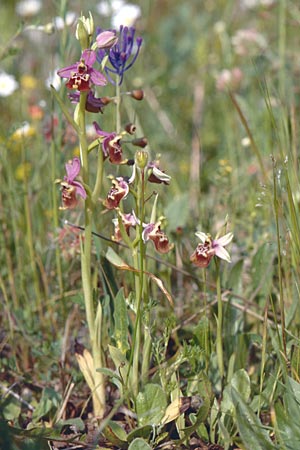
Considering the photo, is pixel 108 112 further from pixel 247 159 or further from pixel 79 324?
pixel 79 324

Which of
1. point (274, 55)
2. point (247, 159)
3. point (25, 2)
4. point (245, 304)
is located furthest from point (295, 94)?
point (25, 2)

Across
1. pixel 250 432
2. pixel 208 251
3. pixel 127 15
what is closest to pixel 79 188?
pixel 208 251

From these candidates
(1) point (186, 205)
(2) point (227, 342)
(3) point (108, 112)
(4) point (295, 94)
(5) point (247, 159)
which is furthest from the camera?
(4) point (295, 94)

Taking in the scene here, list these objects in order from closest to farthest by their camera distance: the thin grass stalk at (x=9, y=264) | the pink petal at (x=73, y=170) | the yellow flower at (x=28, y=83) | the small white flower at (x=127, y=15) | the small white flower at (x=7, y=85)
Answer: the pink petal at (x=73, y=170), the thin grass stalk at (x=9, y=264), the small white flower at (x=7, y=85), the small white flower at (x=127, y=15), the yellow flower at (x=28, y=83)

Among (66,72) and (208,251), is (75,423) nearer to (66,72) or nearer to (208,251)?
(208,251)

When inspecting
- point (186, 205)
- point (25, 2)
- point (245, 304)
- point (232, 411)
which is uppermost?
point (25, 2)

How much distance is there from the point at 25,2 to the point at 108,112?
1.77 m

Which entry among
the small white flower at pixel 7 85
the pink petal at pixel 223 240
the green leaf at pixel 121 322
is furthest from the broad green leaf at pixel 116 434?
the small white flower at pixel 7 85

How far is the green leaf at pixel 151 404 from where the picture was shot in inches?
52.8

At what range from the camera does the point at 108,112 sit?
8.45ft

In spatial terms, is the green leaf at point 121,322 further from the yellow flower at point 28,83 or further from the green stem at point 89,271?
the yellow flower at point 28,83

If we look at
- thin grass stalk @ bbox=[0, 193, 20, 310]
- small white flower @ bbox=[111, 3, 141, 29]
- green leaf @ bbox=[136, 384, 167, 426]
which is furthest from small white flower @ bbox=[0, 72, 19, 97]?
green leaf @ bbox=[136, 384, 167, 426]

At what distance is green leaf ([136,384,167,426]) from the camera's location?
4.40 feet

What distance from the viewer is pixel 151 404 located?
1351 mm
